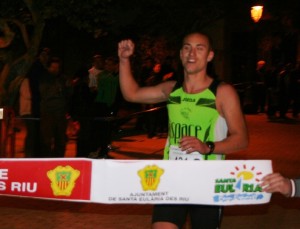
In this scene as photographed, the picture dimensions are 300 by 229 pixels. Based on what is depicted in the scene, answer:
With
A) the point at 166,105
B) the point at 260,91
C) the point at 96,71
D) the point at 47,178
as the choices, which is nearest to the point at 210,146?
the point at 47,178

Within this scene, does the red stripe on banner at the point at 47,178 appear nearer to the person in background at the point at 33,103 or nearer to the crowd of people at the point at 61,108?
the crowd of people at the point at 61,108

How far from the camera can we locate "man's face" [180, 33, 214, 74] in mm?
4336

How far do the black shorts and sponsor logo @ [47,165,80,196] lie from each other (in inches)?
24.6

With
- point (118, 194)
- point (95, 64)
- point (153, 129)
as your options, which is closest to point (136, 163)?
point (118, 194)

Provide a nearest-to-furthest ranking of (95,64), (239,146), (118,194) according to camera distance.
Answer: (118,194) → (239,146) → (95,64)

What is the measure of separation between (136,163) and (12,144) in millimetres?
5616

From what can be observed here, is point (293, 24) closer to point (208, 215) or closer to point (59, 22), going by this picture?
point (59, 22)

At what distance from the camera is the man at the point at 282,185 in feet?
12.0

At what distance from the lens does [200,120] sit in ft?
→ 13.9

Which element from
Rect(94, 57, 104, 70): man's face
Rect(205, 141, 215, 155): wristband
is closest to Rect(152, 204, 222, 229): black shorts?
Rect(205, 141, 215, 155): wristband

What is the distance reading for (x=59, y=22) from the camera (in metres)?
20.6

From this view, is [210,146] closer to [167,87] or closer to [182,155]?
[182,155]

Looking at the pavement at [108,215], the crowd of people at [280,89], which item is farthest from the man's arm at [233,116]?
the crowd of people at [280,89]

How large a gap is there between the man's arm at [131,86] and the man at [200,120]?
Result: 0.24m
